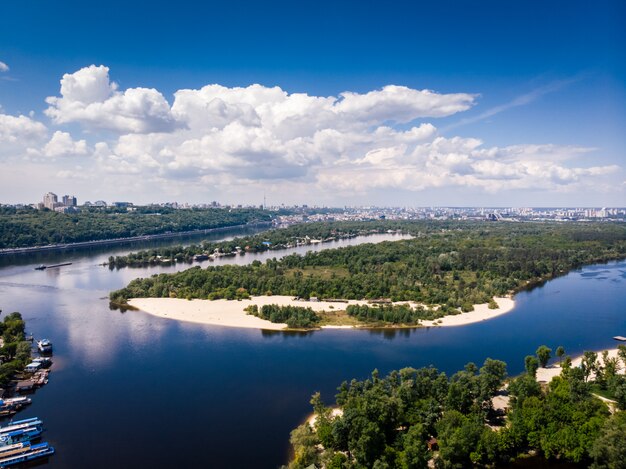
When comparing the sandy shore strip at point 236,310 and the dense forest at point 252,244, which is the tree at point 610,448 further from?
the dense forest at point 252,244

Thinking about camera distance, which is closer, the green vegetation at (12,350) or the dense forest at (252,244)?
the green vegetation at (12,350)

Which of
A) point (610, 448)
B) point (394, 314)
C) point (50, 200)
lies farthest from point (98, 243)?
point (610, 448)

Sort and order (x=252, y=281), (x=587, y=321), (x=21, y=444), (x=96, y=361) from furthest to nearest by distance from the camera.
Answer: (x=252, y=281) → (x=587, y=321) → (x=96, y=361) → (x=21, y=444)

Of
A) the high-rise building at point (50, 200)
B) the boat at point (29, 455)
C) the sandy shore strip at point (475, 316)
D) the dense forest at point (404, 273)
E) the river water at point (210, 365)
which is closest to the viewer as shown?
the boat at point (29, 455)

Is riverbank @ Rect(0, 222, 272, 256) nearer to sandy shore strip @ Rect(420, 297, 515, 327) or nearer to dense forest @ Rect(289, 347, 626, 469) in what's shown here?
sandy shore strip @ Rect(420, 297, 515, 327)

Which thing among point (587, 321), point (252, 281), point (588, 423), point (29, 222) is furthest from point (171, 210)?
point (588, 423)

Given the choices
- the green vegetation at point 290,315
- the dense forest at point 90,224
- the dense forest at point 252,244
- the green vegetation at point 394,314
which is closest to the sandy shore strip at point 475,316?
the green vegetation at point 394,314

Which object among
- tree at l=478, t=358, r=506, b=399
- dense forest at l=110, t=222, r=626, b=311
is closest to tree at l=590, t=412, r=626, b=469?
tree at l=478, t=358, r=506, b=399

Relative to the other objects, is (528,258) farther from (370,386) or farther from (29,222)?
(29,222)
